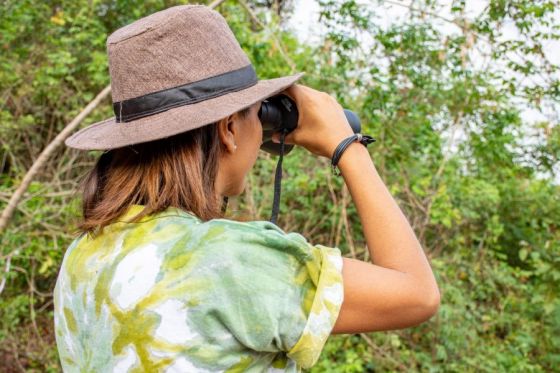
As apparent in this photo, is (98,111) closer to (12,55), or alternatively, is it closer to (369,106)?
(12,55)

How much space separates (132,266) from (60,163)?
5.16 meters

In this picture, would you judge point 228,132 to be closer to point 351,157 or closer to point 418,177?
point 351,157

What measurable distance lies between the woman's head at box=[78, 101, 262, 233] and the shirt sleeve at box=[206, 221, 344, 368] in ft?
0.46

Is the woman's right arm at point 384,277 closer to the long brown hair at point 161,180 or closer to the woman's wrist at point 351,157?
the woman's wrist at point 351,157

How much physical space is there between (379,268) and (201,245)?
1.05 ft

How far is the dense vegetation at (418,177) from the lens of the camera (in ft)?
14.5

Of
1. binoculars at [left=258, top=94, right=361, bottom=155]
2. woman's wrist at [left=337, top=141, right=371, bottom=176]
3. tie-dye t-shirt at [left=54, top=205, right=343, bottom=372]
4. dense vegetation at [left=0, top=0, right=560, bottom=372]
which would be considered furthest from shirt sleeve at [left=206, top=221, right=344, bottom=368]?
dense vegetation at [left=0, top=0, right=560, bottom=372]

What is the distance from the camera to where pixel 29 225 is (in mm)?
4746

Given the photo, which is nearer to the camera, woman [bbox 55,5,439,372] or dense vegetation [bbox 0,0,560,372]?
woman [bbox 55,5,439,372]

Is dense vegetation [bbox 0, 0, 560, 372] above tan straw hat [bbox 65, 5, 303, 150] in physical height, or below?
below

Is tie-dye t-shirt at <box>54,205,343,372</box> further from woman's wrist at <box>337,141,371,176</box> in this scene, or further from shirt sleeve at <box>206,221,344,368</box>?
woman's wrist at <box>337,141,371,176</box>

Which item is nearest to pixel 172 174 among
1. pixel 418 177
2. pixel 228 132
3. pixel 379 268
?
pixel 228 132

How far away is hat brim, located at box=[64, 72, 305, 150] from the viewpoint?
1.17m

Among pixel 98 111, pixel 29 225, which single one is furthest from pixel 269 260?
pixel 98 111
